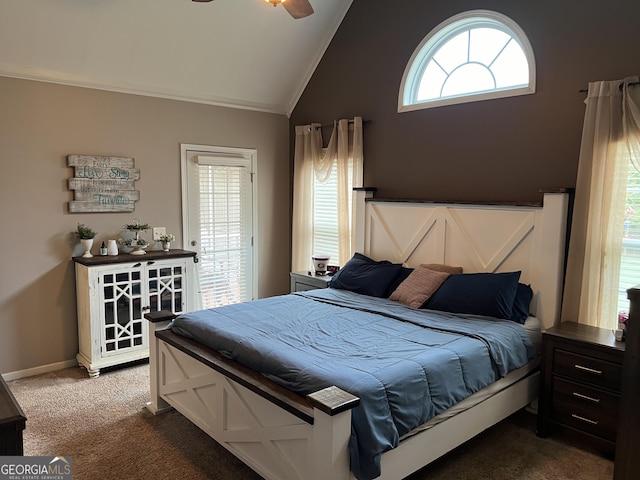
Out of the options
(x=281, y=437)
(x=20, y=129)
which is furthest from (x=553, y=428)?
(x=20, y=129)

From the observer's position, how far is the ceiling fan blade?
3.09 m

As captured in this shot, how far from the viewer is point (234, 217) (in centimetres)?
510

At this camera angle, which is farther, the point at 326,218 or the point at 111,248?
the point at 326,218

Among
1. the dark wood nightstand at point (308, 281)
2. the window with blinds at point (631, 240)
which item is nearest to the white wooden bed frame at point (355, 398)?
the window with blinds at point (631, 240)

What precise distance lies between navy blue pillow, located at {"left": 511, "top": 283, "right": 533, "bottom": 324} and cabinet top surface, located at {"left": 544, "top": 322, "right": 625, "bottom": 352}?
24cm

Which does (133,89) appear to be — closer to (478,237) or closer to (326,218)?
(326,218)

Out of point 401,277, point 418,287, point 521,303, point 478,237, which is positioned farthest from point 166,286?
point 521,303

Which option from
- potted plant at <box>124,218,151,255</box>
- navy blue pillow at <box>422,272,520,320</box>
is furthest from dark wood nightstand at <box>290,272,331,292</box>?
potted plant at <box>124,218,151,255</box>

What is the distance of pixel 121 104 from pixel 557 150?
360 cm

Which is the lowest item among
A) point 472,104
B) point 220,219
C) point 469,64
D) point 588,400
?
point 588,400

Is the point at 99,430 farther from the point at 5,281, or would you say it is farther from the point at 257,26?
the point at 257,26

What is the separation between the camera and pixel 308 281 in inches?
182

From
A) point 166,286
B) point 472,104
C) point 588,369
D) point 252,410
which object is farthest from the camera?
point 166,286

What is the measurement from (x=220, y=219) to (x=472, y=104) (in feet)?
8.82
